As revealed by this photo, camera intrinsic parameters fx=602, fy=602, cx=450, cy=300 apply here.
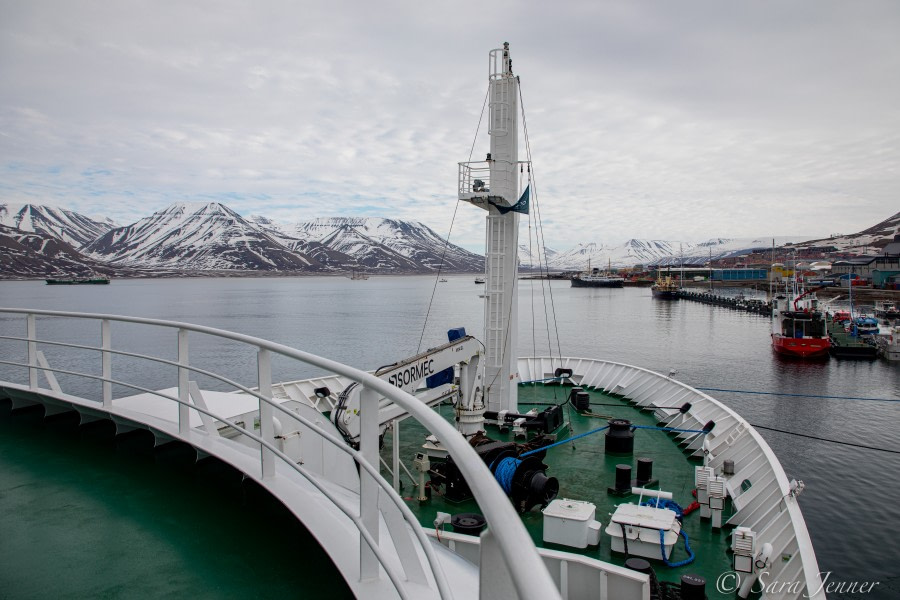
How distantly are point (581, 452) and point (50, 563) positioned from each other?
10.5 meters

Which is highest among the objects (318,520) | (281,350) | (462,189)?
(462,189)

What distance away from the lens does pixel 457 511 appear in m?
9.63

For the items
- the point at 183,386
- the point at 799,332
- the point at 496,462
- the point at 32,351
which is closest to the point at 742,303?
the point at 799,332

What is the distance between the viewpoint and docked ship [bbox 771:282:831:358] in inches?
1732

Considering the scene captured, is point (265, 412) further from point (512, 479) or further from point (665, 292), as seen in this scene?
point (665, 292)

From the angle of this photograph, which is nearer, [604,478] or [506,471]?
[506,471]

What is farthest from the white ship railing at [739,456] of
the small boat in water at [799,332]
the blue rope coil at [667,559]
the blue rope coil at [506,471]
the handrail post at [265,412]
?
the small boat in water at [799,332]

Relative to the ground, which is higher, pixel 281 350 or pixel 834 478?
pixel 281 350

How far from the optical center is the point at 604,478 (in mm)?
11031

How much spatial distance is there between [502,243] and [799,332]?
40866 millimetres

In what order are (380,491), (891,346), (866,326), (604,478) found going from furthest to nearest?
(866,326)
(891,346)
(604,478)
(380,491)

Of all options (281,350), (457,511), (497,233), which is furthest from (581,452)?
(281,350)

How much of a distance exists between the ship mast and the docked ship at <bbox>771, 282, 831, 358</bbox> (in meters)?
38.1

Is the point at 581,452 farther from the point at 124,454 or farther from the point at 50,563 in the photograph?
the point at 50,563
